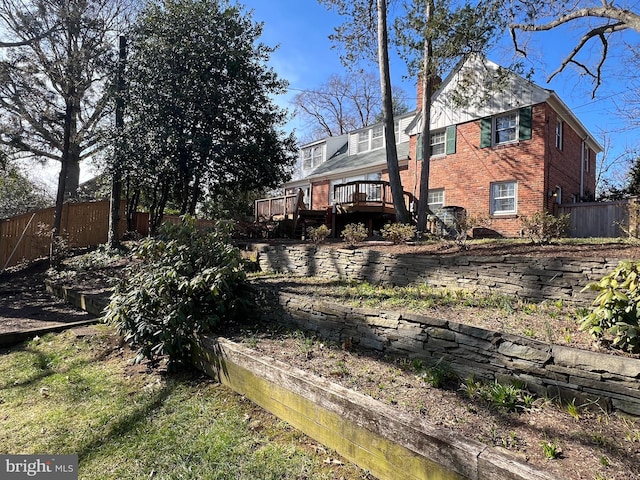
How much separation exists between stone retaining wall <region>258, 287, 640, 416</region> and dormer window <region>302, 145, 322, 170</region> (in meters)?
18.9

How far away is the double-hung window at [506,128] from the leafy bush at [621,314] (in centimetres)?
1069

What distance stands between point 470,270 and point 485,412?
283 cm

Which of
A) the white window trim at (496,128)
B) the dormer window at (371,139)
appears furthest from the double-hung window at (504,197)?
the dormer window at (371,139)

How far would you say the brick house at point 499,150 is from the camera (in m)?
11.6

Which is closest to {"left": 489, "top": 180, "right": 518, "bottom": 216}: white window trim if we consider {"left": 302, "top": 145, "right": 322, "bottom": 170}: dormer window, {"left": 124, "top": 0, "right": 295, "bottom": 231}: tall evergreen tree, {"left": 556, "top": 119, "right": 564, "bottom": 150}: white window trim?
{"left": 556, "top": 119, "right": 564, "bottom": 150}: white window trim

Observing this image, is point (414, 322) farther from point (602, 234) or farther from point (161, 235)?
point (602, 234)

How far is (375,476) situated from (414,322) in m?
1.39

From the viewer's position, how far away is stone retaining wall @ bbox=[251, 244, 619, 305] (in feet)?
13.5

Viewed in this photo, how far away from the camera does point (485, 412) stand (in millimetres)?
2463

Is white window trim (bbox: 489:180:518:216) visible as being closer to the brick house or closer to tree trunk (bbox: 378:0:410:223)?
the brick house

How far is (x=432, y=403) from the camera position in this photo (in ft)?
8.59

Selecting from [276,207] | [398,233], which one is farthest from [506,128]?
[276,207]

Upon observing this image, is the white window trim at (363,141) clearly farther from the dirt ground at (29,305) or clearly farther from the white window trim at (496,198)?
the dirt ground at (29,305)

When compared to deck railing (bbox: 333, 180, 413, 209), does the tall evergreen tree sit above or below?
above
